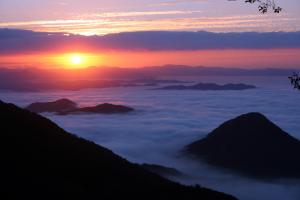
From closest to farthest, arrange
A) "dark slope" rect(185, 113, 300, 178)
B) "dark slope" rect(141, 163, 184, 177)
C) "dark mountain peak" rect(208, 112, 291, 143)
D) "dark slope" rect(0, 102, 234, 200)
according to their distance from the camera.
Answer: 1. "dark slope" rect(0, 102, 234, 200)
2. "dark slope" rect(141, 163, 184, 177)
3. "dark slope" rect(185, 113, 300, 178)
4. "dark mountain peak" rect(208, 112, 291, 143)

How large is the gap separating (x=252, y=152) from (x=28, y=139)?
196 ft

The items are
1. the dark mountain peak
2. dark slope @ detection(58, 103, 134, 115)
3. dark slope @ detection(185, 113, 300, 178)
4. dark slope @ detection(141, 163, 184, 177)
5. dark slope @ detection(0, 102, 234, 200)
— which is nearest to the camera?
dark slope @ detection(0, 102, 234, 200)

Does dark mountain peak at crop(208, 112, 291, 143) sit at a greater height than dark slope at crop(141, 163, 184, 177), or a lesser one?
greater

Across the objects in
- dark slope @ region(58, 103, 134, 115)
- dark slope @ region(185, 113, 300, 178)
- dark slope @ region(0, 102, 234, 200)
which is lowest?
dark slope @ region(0, 102, 234, 200)

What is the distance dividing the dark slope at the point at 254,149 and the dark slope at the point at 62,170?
53.3 meters

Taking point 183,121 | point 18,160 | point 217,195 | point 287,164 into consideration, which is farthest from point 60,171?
point 183,121

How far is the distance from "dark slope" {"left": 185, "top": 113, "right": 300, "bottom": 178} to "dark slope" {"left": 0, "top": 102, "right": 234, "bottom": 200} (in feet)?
175

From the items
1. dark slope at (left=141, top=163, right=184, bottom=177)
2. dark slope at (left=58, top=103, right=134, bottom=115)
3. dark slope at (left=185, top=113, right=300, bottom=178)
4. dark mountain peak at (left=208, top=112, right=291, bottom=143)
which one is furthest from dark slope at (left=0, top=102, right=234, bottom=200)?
dark slope at (left=58, top=103, right=134, bottom=115)

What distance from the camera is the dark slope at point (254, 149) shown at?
79.3 metres

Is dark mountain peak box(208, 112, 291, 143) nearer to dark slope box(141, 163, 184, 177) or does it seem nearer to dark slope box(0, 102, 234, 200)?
dark slope box(141, 163, 184, 177)

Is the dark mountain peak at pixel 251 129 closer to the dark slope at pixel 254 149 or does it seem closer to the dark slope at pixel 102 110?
the dark slope at pixel 254 149

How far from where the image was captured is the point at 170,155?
101 metres

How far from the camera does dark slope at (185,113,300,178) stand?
260 feet

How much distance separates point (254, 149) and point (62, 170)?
60858 millimetres
